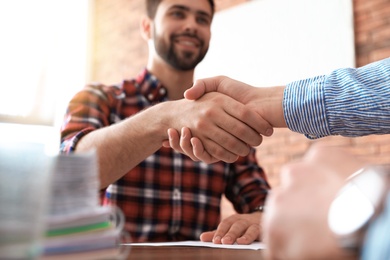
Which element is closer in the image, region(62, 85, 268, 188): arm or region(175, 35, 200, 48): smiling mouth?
region(62, 85, 268, 188): arm

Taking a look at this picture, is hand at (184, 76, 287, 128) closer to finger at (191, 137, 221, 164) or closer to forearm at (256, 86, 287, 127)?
forearm at (256, 86, 287, 127)

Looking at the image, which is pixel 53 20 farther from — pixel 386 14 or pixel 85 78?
pixel 386 14

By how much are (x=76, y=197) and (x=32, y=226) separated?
0.06m

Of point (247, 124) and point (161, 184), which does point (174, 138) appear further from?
point (161, 184)

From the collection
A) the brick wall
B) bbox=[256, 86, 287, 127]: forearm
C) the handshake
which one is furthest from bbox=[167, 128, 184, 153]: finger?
the brick wall

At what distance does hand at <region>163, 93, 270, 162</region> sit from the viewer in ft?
4.32

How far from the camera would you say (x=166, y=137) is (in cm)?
139

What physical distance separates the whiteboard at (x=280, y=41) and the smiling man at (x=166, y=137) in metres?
1.40

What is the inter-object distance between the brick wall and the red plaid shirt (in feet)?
4.77

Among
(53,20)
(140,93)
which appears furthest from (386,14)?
(53,20)

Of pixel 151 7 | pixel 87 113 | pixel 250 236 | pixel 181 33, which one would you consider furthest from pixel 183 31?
pixel 250 236

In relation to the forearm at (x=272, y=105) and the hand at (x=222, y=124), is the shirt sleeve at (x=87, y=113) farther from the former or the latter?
the forearm at (x=272, y=105)

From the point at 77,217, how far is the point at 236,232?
733 mm

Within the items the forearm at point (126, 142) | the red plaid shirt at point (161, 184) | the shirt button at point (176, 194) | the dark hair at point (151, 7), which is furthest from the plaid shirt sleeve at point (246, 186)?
the dark hair at point (151, 7)
